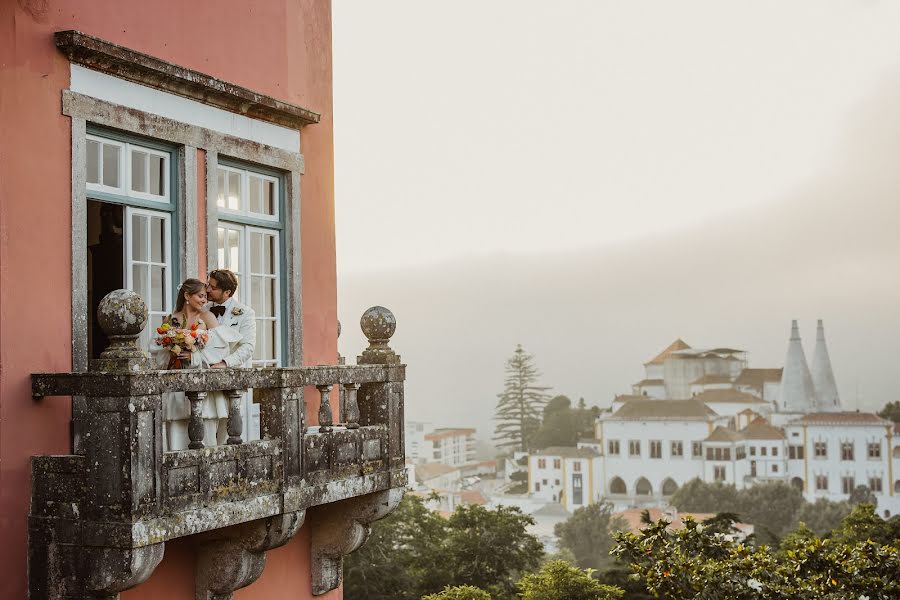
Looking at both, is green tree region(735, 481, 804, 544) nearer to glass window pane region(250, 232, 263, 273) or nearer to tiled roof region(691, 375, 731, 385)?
tiled roof region(691, 375, 731, 385)

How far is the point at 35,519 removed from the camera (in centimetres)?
568

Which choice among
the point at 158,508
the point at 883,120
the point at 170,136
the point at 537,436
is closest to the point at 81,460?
the point at 158,508

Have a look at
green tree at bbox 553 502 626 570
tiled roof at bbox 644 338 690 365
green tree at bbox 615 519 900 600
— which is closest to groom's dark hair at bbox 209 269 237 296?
green tree at bbox 615 519 900 600

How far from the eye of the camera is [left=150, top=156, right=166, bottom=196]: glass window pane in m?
6.84

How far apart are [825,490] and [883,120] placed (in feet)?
113

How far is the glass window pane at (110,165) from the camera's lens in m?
6.44

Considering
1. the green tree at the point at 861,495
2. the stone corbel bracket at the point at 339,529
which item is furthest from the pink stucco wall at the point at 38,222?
the green tree at the point at 861,495

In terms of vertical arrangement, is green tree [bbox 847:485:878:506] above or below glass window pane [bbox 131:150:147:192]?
below

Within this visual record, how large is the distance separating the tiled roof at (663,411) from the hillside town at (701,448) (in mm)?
102

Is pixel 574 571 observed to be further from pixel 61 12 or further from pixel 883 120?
pixel 883 120

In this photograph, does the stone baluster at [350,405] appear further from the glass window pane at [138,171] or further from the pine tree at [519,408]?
the pine tree at [519,408]

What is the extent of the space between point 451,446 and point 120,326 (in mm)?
114369

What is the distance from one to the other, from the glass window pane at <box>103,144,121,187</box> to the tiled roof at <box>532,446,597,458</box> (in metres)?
104

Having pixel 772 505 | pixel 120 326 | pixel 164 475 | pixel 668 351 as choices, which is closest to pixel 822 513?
pixel 772 505
